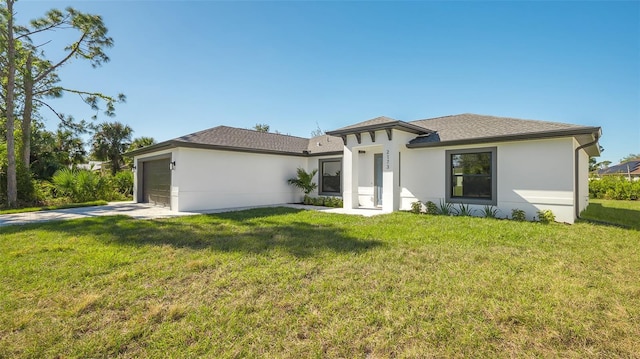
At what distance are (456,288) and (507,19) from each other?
10.1 meters

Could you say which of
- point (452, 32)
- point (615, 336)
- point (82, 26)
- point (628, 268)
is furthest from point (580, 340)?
point (82, 26)

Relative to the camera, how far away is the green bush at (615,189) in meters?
18.4

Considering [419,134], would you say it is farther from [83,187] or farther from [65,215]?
[83,187]

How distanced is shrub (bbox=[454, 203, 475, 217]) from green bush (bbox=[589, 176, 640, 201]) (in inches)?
677

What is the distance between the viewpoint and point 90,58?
17.2 meters

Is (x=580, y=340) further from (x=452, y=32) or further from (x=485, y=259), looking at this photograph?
(x=452, y=32)

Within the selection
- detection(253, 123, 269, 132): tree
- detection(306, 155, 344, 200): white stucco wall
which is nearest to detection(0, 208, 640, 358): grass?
detection(306, 155, 344, 200): white stucco wall

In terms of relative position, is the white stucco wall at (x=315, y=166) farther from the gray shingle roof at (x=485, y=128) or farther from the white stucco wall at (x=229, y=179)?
the gray shingle roof at (x=485, y=128)

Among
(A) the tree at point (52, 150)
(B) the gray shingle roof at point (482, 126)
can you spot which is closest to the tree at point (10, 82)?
(A) the tree at point (52, 150)

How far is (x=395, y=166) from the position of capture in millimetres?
10703

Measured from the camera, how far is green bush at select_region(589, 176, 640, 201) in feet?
60.5

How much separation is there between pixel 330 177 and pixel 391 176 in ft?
14.1

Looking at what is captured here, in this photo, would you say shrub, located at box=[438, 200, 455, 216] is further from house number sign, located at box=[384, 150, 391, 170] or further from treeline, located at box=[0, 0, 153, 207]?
treeline, located at box=[0, 0, 153, 207]

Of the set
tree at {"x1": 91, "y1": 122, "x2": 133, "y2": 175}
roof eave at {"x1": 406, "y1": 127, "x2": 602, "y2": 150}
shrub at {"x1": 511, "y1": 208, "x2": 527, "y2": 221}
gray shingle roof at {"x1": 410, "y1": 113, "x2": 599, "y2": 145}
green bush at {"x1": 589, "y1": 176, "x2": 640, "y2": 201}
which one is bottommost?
shrub at {"x1": 511, "y1": 208, "x2": 527, "y2": 221}
